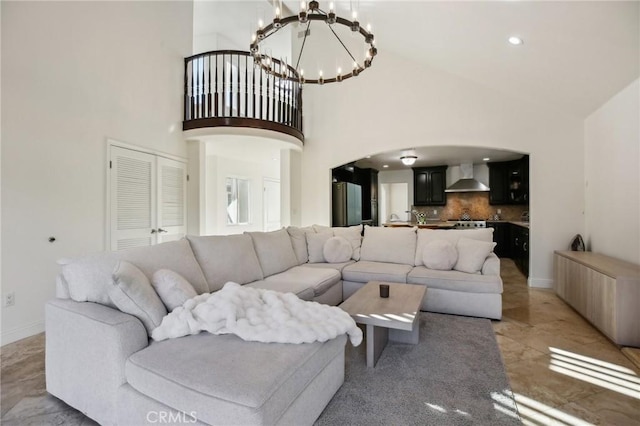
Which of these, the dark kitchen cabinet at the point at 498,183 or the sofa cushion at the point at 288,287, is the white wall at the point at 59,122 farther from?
the dark kitchen cabinet at the point at 498,183

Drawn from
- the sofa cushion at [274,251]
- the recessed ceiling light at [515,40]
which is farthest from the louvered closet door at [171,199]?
the recessed ceiling light at [515,40]

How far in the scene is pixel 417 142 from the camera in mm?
5328

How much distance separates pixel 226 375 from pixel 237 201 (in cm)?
701

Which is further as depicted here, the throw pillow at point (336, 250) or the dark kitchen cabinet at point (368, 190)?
the dark kitchen cabinet at point (368, 190)

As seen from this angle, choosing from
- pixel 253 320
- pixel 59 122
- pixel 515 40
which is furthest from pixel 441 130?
pixel 59 122

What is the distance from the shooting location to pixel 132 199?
422cm

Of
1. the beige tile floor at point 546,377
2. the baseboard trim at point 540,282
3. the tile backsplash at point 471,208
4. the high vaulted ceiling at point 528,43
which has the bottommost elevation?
the beige tile floor at point 546,377

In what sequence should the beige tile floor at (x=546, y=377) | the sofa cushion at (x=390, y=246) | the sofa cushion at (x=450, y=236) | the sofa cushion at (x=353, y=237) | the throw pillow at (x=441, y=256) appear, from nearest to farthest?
the beige tile floor at (x=546, y=377) → the throw pillow at (x=441, y=256) → the sofa cushion at (x=450, y=236) → the sofa cushion at (x=390, y=246) → the sofa cushion at (x=353, y=237)

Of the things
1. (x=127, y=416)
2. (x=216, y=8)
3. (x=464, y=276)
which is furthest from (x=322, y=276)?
(x=216, y=8)

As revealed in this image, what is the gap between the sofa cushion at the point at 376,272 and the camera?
3.61 meters

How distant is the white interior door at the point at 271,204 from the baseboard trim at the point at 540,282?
6.46 meters

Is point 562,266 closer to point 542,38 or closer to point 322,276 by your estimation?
point 542,38

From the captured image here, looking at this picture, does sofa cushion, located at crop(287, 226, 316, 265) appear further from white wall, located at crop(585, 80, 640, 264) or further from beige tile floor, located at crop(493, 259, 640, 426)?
white wall, located at crop(585, 80, 640, 264)

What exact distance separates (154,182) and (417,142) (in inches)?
165
